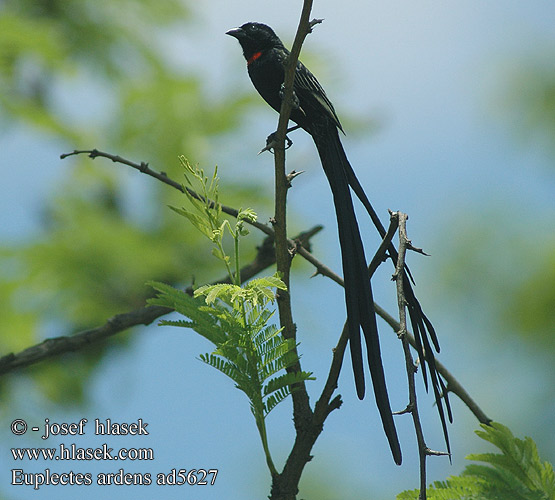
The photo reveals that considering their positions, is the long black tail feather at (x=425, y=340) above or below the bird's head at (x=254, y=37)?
below

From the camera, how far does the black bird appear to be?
89cm

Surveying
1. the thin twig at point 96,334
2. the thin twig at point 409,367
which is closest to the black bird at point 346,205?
the thin twig at point 409,367

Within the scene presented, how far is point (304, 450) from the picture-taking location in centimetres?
96

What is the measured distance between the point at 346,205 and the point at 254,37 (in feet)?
2.43

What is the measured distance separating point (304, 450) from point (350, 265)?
0.99 feet

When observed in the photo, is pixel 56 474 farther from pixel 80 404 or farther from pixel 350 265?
pixel 80 404

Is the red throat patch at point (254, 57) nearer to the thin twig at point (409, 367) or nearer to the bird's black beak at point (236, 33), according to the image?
the bird's black beak at point (236, 33)

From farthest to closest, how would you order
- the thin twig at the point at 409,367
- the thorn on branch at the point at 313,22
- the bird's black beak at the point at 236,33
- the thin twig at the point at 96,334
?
the bird's black beak at the point at 236,33
the thin twig at the point at 96,334
the thorn on branch at the point at 313,22
the thin twig at the point at 409,367

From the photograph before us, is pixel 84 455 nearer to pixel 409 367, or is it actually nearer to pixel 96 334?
pixel 96 334

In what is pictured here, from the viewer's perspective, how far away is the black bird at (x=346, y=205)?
0.89m

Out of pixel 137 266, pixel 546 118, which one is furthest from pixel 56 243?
pixel 546 118

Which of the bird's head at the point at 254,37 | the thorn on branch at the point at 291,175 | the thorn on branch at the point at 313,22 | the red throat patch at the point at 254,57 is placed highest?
the bird's head at the point at 254,37

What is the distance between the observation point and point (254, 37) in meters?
1.59

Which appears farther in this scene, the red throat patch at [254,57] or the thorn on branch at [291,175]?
the red throat patch at [254,57]
